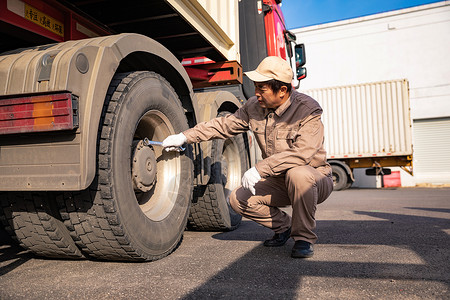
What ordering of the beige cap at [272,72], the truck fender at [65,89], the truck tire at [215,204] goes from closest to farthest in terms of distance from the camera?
the truck fender at [65,89] → the beige cap at [272,72] → the truck tire at [215,204]

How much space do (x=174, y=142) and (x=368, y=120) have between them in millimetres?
10301

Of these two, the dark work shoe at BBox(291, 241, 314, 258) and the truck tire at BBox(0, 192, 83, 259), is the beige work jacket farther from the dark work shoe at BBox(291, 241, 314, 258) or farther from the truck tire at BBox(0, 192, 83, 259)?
the truck tire at BBox(0, 192, 83, 259)

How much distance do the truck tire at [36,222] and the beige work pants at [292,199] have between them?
4.41ft

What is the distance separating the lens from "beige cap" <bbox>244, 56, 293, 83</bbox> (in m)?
2.70

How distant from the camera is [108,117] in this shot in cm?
192

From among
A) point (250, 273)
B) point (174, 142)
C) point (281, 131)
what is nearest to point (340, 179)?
point (281, 131)

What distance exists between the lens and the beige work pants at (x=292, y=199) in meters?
2.54

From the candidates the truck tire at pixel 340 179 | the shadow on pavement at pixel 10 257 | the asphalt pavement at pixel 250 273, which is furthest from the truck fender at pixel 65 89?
the truck tire at pixel 340 179

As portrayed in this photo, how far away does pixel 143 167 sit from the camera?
2.28 meters

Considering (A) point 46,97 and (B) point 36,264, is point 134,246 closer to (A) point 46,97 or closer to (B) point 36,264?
(B) point 36,264

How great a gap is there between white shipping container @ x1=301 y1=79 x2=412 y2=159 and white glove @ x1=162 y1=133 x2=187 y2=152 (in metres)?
10.0

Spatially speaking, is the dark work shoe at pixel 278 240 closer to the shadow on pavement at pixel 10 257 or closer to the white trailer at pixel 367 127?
the shadow on pavement at pixel 10 257

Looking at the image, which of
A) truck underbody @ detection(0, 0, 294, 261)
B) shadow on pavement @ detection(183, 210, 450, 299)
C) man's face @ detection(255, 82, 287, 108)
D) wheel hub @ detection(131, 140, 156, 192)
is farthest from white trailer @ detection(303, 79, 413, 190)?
wheel hub @ detection(131, 140, 156, 192)

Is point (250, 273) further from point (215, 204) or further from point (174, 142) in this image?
point (215, 204)
